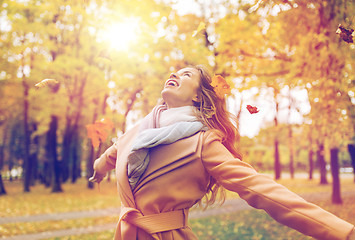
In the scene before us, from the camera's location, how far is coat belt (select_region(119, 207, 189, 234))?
1.93 metres

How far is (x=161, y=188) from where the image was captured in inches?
76.9

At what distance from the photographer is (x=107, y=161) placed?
256 centimetres

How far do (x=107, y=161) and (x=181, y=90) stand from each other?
35.8 inches

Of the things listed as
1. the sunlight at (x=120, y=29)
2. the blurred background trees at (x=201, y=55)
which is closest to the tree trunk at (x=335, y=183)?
the blurred background trees at (x=201, y=55)

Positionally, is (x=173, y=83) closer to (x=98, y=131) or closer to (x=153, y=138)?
(x=153, y=138)

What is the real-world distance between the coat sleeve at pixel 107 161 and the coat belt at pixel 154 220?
24.3 inches

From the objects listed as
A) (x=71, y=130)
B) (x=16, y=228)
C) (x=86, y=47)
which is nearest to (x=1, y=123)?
(x=71, y=130)

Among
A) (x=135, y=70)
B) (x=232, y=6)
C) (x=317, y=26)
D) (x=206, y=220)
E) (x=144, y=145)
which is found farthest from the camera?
(x=135, y=70)

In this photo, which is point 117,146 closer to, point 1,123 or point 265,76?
point 265,76

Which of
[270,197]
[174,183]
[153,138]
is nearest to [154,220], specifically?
[174,183]

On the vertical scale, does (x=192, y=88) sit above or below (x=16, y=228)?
above

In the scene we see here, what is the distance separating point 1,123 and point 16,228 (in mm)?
16938

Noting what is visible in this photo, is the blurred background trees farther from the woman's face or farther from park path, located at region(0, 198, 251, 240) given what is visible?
park path, located at region(0, 198, 251, 240)

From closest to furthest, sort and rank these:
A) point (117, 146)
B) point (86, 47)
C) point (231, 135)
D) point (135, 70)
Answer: point (231, 135) → point (117, 146) → point (135, 70) → point (86, 47)
